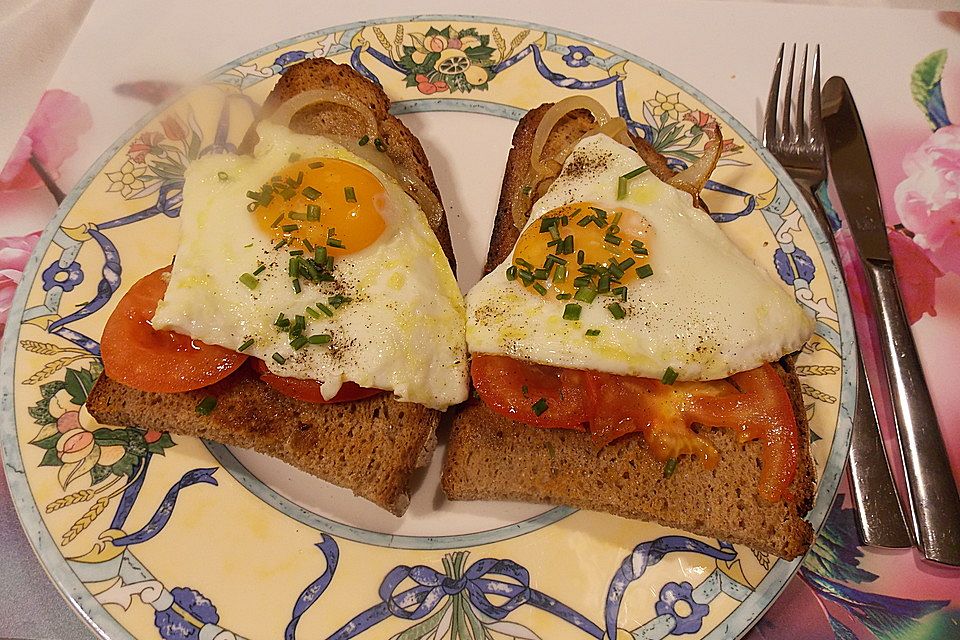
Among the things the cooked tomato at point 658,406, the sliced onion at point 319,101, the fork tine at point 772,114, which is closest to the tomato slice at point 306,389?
the cooked tomato at point 658,406

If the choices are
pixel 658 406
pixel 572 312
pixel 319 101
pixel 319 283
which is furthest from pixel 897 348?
pixel 319 101

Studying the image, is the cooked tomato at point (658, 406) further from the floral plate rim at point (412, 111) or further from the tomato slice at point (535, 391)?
the floral plate rim at point (412, 111)

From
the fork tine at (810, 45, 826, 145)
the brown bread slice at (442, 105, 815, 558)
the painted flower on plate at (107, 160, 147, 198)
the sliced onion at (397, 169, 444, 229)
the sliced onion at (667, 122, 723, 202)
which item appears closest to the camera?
the brown bread slice at (442, 105, 815, 558)

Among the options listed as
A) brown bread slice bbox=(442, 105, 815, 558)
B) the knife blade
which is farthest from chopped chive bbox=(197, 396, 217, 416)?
the knife blade

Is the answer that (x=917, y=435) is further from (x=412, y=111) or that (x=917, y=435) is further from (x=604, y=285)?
(x=412, y=111)

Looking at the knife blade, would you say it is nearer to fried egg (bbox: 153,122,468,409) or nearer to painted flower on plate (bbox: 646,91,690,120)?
painted flower on plate (bbox: 646,91,690,120)
